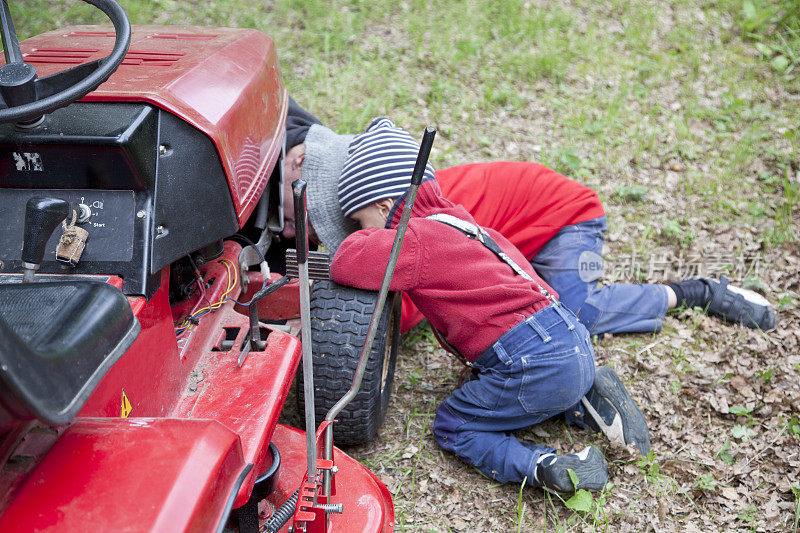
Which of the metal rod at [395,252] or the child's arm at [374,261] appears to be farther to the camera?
the child's arm at [374,261]

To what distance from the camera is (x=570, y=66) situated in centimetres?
498

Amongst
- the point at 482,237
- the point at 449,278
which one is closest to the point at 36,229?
the point at 449,278

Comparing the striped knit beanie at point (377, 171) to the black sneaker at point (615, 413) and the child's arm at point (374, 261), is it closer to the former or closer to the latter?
the child's arm at point (374, 261)

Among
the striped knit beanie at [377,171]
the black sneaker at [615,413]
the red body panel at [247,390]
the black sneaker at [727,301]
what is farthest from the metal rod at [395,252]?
the black sneaker at [727,301]

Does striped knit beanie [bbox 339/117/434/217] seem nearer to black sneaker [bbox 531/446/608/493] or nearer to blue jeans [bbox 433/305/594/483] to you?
blue jeans [bbox 433/305/594/483]

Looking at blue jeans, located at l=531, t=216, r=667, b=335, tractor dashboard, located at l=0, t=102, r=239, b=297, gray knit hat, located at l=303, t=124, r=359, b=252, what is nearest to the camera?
tractor dashboard, located at l=0, t=102, r=239, b=297

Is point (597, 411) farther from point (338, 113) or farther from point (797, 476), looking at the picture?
point (338, 113)

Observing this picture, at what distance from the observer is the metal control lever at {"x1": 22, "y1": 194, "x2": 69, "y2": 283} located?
4.80ft

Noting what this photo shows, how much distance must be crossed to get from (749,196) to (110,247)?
3.44m

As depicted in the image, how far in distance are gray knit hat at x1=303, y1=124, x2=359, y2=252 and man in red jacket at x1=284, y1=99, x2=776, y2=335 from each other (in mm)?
130

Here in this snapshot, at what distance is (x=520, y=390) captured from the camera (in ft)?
7.87

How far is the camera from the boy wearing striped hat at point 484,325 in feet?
7.65

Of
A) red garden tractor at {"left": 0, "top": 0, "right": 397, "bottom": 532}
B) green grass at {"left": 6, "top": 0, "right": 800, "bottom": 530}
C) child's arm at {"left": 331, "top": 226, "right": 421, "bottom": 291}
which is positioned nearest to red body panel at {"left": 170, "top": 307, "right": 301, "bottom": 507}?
red garden tractor at {"left": 0, "top": 0, "right": 397, "bottom": 532}

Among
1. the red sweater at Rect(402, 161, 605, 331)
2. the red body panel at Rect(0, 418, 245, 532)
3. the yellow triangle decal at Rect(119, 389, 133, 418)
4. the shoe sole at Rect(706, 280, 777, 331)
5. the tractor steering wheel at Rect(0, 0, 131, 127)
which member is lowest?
the shoe sole at Rect(706, 280, 777, 331)
